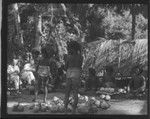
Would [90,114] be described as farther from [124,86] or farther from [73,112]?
[124,86]

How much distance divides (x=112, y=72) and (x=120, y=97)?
0.51 meters

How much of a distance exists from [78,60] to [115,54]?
74 cm

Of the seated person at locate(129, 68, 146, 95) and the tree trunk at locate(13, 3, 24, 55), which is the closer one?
the tree trunk at locate(13, 3, 24, 55)

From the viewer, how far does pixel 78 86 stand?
7.42 metres

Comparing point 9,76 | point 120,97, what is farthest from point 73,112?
point 9,76

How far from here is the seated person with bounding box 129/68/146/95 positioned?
24.3 ft

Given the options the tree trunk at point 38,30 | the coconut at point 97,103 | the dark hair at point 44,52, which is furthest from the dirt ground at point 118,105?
the tree trunk at point 38,30

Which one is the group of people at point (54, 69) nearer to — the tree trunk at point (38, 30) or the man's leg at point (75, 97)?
the man's leg at point (75, 97)

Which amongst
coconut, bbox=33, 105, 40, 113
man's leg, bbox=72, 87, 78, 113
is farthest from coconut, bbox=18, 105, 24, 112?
man's leg, bbox=72, 87, 78, 113

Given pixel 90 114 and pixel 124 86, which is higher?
pixel 124 86

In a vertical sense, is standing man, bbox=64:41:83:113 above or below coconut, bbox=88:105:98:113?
above

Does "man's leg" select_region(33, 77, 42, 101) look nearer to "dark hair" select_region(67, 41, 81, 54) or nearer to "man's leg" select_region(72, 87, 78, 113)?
"man's leg" select_region(72, 87, 78, 113)

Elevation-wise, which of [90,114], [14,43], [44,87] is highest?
[14,43]

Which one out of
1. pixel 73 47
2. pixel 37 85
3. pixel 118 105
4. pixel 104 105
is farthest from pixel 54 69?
pixel 118 105
